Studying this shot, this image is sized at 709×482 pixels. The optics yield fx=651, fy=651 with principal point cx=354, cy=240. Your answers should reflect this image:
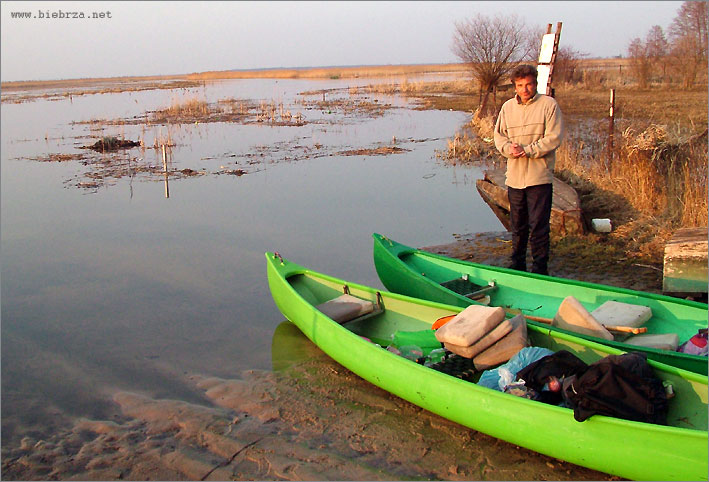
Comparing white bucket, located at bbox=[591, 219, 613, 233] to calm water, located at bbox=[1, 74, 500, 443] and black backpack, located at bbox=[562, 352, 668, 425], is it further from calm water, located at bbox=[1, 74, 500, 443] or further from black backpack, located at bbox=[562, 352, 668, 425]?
black backpack, located at bbox=[562, 352, 668, 425]

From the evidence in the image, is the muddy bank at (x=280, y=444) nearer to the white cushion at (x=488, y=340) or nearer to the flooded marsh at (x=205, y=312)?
the flooded marsh at (x=205, y=312)

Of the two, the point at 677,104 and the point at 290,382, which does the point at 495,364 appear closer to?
Answer: the point at 290,382

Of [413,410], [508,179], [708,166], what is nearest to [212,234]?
[508,179]

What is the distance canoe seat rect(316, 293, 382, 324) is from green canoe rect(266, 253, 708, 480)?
0.22 feet

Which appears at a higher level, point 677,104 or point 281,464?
point 677,104

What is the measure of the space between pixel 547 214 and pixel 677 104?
17.6 metres

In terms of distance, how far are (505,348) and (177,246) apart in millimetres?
6572

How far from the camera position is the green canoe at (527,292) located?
5418mm

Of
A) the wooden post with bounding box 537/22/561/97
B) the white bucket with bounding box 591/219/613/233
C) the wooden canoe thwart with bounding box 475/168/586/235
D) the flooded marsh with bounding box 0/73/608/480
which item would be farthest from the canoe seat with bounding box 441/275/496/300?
the wooden post with bounding box 537/22/561/97

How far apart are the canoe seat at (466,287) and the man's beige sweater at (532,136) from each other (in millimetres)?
1178

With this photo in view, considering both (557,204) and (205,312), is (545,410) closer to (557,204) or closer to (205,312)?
(205,312)

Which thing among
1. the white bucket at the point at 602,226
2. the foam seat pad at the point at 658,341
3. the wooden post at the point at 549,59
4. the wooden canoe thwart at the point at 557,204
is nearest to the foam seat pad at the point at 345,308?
the foam seat pad at the point at 658,341

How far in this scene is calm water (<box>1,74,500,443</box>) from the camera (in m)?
6.14

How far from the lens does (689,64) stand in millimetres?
27750
